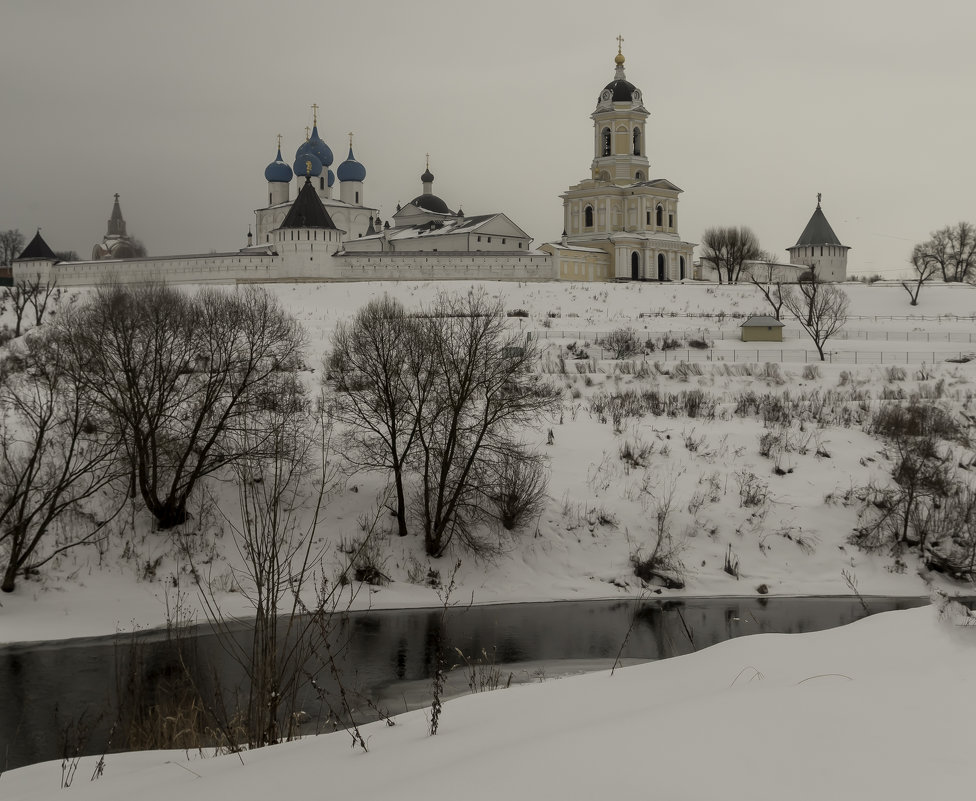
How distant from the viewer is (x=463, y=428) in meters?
19.4

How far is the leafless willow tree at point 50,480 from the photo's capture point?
55.5ft

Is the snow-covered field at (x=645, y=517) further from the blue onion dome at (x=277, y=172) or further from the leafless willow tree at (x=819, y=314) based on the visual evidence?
the blue onion dome at (x=277, y=172)

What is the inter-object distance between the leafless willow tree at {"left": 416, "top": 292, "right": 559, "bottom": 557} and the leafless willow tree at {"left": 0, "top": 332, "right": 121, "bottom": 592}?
6.26 meters

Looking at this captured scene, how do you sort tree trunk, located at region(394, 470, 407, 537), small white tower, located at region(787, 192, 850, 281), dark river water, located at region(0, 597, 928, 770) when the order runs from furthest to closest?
small white tower, located at region(787, 192, 850, 281) → tree trunk, located at region(394, 470, 407, 537) → dark river water, located at region(0, 597, 928, 770)

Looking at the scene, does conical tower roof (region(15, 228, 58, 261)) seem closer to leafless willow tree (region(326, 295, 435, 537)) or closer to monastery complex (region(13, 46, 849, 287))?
monastery complex (region(13, 46, 849, 287))

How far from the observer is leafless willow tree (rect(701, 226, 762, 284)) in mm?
69250

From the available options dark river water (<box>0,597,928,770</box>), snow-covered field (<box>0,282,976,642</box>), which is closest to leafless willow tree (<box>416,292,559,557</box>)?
snow-covered field (<box>0,282,976,642</box>)

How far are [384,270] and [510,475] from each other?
41123mm

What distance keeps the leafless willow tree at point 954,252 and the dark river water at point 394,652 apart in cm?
6030

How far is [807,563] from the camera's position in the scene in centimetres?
1942

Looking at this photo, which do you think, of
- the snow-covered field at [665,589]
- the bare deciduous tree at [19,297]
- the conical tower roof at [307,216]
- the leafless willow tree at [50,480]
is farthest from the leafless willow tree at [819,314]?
the bare deciduous tree at [19,297]

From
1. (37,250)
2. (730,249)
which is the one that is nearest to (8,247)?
(37,250)

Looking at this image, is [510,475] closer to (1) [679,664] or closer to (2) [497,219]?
(1) [679,664]

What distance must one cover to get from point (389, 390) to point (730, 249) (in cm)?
5529
